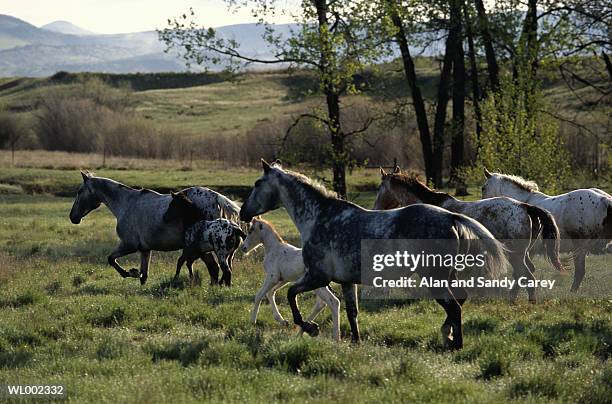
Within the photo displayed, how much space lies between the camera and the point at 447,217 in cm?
968

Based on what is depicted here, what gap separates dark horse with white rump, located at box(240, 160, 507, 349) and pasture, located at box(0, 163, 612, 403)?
0.58 m

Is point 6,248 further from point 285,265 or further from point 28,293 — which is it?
point 285,265

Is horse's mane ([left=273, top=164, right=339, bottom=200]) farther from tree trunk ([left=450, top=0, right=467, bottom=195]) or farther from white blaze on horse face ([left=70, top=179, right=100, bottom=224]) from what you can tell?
tree trunk ([left=450, top=0, right=467, bottom=195])

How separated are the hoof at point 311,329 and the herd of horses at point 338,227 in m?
0.02

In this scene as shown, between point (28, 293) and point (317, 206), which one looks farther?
point (28, 293)

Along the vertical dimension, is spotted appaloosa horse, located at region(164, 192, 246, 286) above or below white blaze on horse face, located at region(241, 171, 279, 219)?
below

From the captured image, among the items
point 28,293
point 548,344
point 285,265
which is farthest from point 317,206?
point 28,293

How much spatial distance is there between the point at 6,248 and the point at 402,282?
1365 cm

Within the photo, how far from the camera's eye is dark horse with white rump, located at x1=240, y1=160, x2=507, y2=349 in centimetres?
970

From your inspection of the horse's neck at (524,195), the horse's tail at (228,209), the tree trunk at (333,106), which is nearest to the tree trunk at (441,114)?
the tree trunk at (333,106)

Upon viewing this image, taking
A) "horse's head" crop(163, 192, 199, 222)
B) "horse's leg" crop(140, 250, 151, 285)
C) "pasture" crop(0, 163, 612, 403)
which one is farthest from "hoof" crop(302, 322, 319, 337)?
"horse's leg" crop(140, 250, 151, 285)

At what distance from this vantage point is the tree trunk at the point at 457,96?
32781 millimetres

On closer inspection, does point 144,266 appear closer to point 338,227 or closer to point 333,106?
point 338,227

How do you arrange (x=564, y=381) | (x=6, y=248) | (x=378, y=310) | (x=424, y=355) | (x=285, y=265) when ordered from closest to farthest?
(x=564, y=381)
(x=424, y=355)
(x=285, y=265)
(x=378, y=310)
(x=6, y=248)
